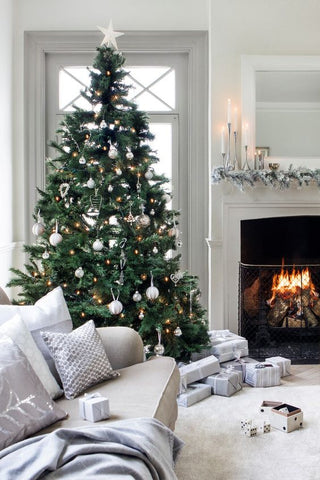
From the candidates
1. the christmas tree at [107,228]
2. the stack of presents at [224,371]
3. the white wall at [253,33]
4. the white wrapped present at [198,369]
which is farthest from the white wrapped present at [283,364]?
the white wall at [253,33]

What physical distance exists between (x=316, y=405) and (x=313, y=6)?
309 centimetres

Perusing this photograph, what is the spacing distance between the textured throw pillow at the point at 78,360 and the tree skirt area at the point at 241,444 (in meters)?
0.58

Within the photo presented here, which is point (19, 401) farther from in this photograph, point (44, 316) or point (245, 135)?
point (245, 135)

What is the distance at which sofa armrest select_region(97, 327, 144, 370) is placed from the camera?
2.44 meters

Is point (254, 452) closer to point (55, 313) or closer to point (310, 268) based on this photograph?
point (55, 313)

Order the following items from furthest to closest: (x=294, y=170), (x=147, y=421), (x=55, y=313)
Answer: (x=294, y=170) → (x=55, y=313) → (x=147, y=421)

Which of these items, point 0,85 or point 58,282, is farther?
point 0,85

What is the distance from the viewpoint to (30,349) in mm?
2018

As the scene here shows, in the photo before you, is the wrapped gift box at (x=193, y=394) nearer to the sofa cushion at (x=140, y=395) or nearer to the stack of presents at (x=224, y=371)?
the stack of presents at (x=224, y=371)

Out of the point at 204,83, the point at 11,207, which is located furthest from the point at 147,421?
the point at 204,83

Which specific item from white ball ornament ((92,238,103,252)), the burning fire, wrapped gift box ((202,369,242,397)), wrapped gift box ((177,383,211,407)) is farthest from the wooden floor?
white ball ornament ((92,238,103,252))

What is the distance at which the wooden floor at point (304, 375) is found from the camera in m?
3.45

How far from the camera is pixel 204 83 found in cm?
449

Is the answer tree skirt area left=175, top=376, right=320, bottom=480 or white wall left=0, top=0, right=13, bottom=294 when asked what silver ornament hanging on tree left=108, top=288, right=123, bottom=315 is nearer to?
tree skirt area left=175, top=376, right=320, bottom=480
